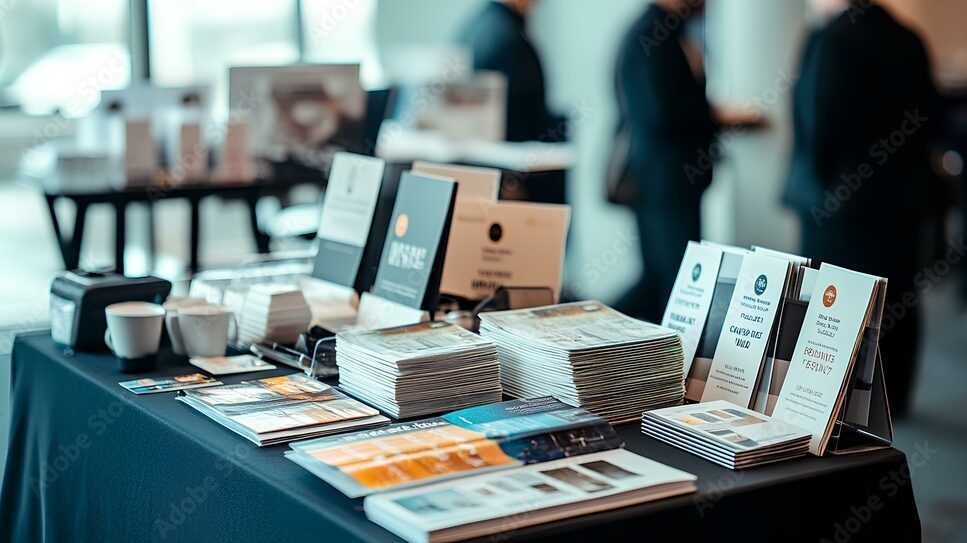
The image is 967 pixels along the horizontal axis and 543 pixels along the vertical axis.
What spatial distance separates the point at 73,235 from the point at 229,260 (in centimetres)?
169

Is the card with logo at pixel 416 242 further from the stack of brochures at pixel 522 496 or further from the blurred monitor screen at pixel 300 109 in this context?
the blurred monitor screen at pixel 300 109

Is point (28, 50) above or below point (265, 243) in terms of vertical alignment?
above

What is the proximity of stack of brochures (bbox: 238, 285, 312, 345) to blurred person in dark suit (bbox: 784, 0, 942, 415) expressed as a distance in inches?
97.9

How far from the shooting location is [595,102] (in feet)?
19.0

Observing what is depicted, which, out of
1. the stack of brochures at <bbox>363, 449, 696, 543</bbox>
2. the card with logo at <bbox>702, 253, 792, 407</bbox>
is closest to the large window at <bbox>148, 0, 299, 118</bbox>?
the card with logo at <bbox>702, 253, 792, 407</bbox>

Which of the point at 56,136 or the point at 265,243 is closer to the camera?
the point at 265,243

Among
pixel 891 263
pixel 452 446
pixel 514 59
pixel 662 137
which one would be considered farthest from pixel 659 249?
pixel 452 446

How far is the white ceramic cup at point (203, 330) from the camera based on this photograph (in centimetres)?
200

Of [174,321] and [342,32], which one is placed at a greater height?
[342,32]

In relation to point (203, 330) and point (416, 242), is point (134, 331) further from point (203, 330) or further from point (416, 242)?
point (416, 242)

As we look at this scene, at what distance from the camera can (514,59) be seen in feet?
18.8

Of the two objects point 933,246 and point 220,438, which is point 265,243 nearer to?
point 220,438

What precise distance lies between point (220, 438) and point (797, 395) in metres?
0.78

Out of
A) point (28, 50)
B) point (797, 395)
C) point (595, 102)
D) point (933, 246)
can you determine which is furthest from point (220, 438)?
point (933, 246)
